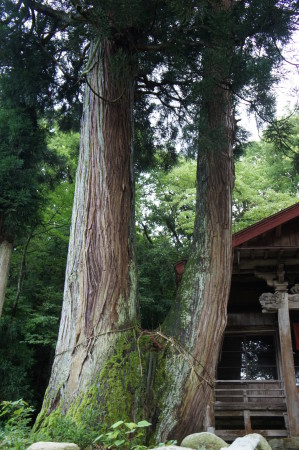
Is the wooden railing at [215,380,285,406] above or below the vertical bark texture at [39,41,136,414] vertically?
below

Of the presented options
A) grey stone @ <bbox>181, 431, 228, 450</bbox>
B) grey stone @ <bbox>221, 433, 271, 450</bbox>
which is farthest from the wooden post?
grey stone @ <bbox>221, 433, 271, 450</bbox>

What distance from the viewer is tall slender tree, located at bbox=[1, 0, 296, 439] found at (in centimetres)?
402

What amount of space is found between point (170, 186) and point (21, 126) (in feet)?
34.1

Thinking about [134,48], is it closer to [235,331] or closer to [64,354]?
[64,354]

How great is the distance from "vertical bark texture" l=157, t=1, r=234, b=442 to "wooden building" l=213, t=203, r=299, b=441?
9.44ft

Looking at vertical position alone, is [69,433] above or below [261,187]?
below

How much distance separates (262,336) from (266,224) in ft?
9.73

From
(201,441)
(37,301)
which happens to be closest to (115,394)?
(201,441)

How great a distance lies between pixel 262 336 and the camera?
962cm

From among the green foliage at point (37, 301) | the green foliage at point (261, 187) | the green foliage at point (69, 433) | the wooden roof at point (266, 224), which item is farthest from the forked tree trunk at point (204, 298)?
the green foliage at point (261, 187)

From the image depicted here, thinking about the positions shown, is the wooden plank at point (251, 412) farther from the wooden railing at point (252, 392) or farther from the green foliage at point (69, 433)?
the green foliage at point (69, 433)

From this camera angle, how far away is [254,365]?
9500 millimetres

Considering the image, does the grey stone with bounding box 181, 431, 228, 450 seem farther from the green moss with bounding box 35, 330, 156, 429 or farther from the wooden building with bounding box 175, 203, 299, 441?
the wooden building with bounding box 175, 203, 299, 441

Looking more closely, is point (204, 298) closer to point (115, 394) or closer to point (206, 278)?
point (206, 278)
